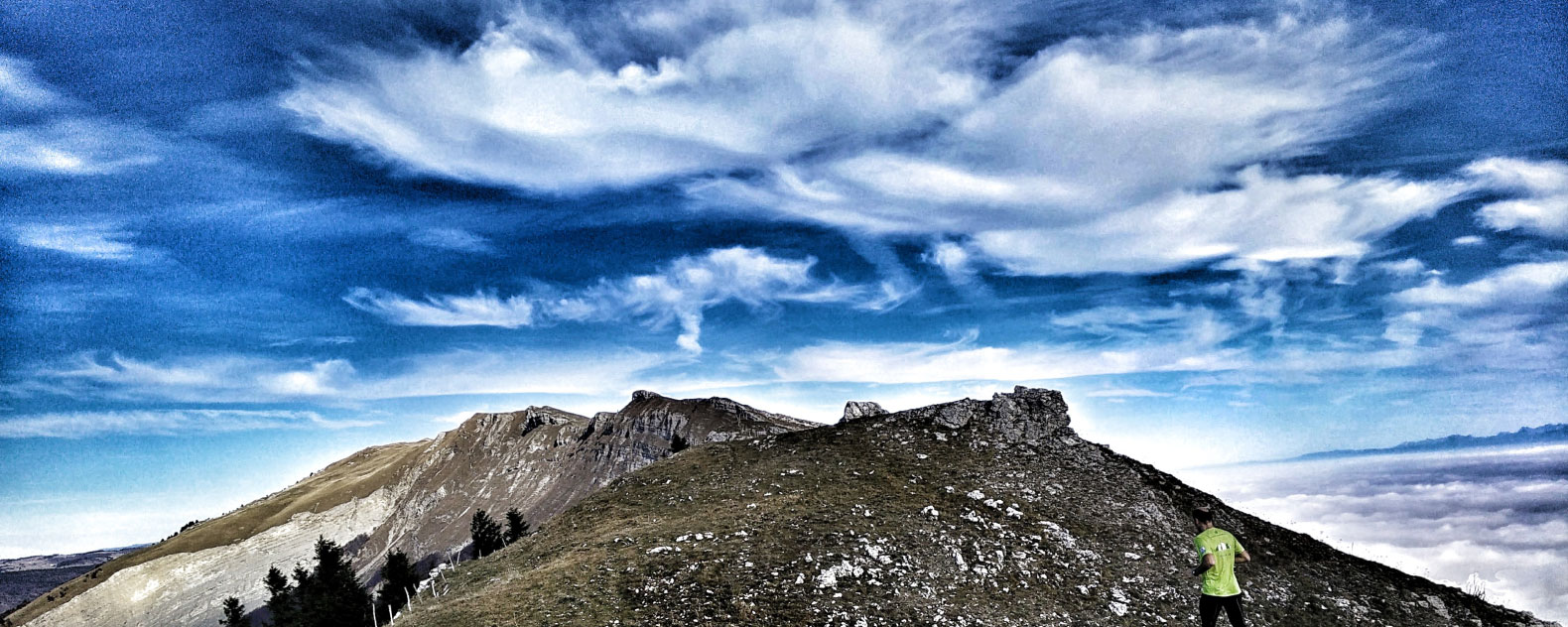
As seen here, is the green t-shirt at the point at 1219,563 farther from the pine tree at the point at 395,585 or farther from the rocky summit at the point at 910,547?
the pine tree at the point at 395,585

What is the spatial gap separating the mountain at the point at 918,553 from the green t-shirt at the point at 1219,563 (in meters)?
12.1

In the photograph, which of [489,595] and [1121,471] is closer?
[489,595]

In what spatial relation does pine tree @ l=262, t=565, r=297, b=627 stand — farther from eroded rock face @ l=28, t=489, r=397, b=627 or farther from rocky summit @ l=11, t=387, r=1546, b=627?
rocky summit @ l=11, t=387, r=1546, b=627

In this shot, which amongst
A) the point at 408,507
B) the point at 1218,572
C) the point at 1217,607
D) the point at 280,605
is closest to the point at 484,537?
the point at 280,605

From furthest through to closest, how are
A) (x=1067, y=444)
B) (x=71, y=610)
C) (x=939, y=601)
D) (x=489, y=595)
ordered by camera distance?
(x=71, y=610) < (x=1067, y=444) < (x=489, y=595) < (x=939, y=601)

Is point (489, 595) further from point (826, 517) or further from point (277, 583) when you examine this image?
point (277, 583)

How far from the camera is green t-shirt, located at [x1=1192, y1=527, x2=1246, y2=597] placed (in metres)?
15.4

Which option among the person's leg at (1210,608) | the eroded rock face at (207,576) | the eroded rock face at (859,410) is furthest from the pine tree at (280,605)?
the person's leg at (1210,608)

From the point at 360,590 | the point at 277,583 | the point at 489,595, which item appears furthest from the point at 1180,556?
the point at 277,583

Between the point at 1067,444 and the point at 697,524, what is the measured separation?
904 inches

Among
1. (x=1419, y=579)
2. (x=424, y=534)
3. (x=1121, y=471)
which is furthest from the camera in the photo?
(x=424, y=534)

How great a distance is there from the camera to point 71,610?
15775 centimetres

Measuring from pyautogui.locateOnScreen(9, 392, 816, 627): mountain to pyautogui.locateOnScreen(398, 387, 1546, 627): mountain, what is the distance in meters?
71.3

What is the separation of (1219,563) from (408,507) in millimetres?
188052
